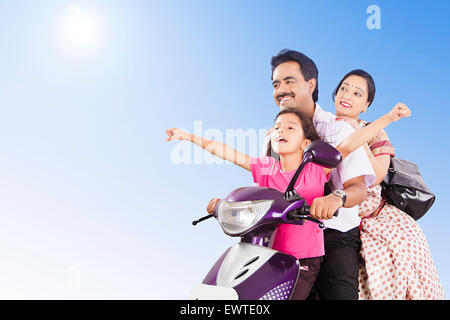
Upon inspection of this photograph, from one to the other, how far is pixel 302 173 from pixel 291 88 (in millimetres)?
839

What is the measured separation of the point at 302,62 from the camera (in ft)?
8.67

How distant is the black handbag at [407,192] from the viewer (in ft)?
7.91

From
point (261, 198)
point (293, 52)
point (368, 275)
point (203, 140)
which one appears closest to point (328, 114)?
point (293, 52)

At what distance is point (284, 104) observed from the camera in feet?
8.58

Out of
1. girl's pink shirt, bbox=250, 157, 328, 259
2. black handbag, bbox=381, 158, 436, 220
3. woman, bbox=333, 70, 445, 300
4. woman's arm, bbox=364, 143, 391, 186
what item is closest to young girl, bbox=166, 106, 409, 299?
girl's pink shirt, bbox=250, 157, 328, 259

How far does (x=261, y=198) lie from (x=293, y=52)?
1.37m

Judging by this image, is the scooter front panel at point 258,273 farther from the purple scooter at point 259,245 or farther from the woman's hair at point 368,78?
the woman's hair at point 368,78

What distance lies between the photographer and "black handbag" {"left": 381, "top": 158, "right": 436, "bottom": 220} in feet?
7.91

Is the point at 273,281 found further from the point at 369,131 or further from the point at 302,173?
the point at 369,131

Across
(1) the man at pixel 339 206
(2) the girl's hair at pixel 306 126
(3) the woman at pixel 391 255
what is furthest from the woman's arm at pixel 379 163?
(2) the girl's hair at pixel 306 126

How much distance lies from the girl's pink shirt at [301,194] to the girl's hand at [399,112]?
40cm

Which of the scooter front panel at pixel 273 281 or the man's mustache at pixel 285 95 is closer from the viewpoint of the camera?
the scooter front panel at pixel 273 281

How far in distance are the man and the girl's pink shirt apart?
112 mm
